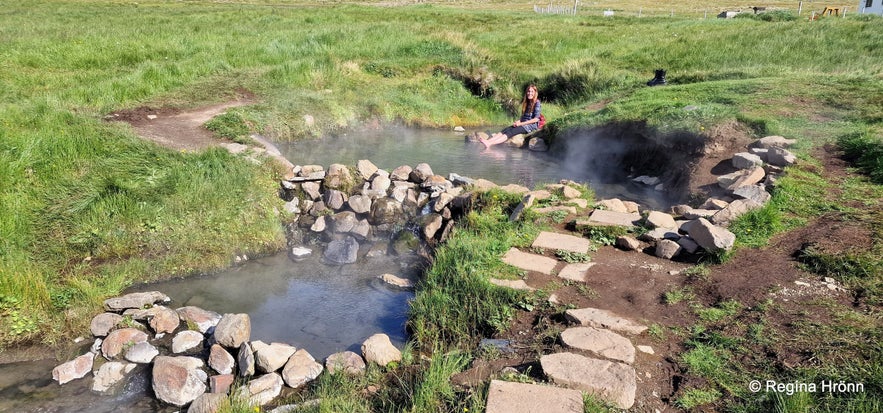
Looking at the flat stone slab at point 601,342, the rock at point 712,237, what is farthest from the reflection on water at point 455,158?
the flat stone slab at point 601,342

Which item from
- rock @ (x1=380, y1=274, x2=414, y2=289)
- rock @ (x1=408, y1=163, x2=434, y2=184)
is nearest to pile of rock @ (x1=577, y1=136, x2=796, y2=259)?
rock @ (x1=380, y1=274, x2=414, y2=289)

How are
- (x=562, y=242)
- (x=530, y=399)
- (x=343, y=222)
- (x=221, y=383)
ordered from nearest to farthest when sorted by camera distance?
(x=530, y=399) → (x=221, y=383) → (x=562, y=242) → (x=343, y=222)

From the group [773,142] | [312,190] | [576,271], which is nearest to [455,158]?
[312,190]

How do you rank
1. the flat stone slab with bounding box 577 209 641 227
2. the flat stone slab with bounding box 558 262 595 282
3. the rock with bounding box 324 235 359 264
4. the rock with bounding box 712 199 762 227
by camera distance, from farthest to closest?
the rock with bounding box 324 235 359 264
the flat stone slab with bounding box 577 209 641 227
the rock with bounding box 712 199 762 227
the flat stone slab with bounding box 558 262 595 282

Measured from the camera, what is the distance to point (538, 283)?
5.34 meters

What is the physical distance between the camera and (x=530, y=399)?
11.3ft

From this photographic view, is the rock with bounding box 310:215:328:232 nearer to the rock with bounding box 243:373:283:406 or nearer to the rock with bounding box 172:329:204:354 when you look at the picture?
the rock with bounding box 172:329:204:354

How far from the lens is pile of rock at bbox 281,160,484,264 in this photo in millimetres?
8023

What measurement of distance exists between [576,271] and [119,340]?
4505 millimetres

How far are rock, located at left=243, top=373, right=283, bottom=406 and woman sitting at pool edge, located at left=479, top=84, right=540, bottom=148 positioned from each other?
30.9 feet

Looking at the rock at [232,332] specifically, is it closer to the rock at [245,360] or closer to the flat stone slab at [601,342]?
the rock at [245,360]

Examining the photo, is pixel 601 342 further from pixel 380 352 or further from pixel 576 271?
pixel 380 352

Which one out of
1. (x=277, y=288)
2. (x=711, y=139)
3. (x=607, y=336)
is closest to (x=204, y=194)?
(x=277, y=288)

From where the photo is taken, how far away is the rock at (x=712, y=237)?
5395 millimetres
